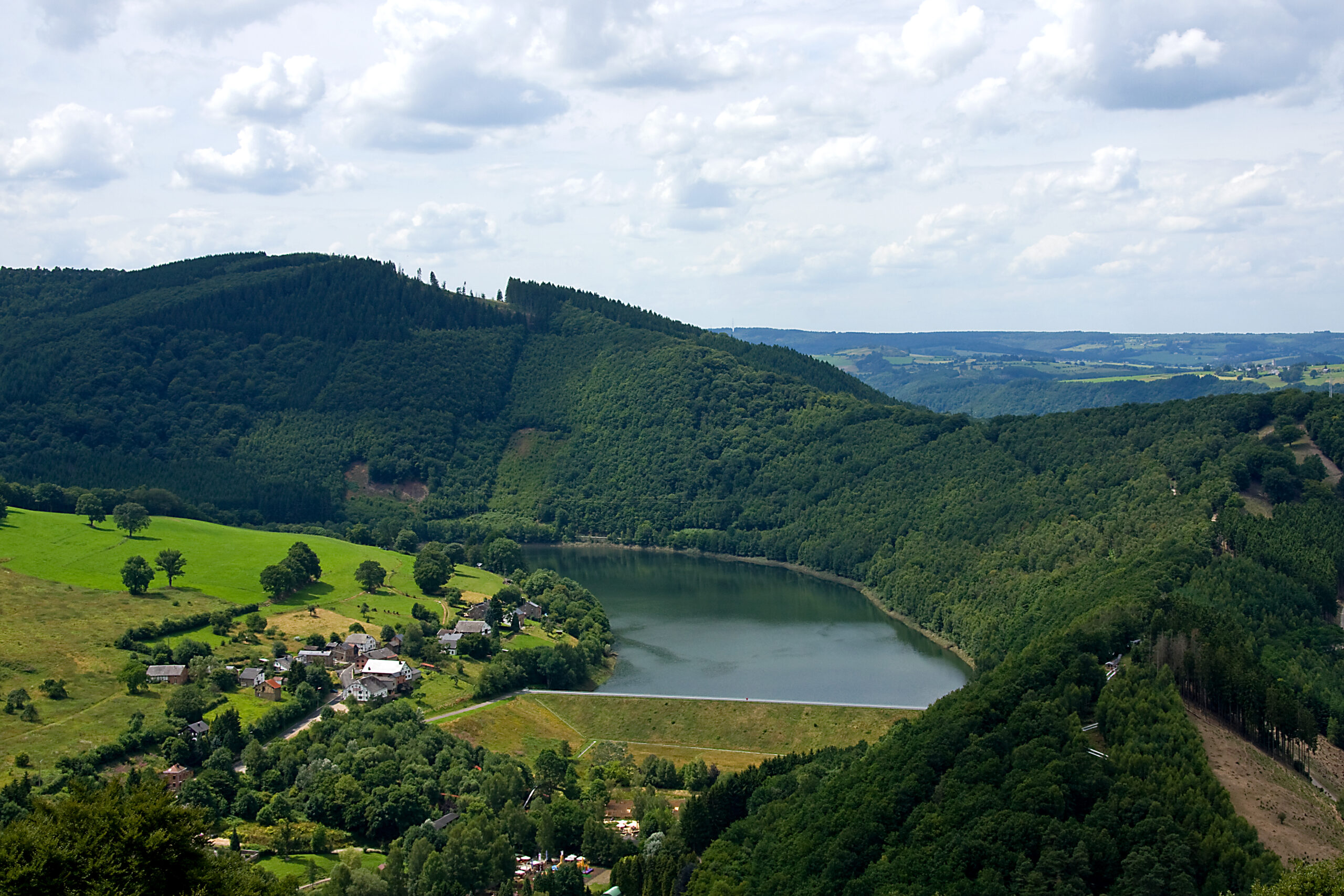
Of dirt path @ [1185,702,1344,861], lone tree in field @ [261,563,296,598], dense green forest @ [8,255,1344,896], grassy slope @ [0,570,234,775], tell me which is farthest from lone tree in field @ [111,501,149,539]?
dirt path @ [1185,702,1344,861]

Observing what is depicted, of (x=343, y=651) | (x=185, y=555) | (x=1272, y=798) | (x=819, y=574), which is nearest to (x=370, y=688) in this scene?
(x=343, y=651)

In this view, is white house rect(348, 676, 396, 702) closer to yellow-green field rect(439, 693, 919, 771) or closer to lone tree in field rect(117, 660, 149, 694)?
yellow-green field rect(439, 693, 919, 771)

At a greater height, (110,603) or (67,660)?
(110,603)

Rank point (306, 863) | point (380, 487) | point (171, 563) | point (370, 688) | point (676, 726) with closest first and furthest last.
Answer: point (306, 863) < point (370, 688) < point (676, 726) < point (171, 563) < point (380, 487)

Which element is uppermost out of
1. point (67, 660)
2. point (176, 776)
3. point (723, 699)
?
point (67, 660)

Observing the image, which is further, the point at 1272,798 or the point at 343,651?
the point at 343,651

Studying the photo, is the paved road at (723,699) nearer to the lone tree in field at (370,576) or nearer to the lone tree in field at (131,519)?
the lone tree in field at (370,576)

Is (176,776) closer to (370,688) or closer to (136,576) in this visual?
(370,688)
